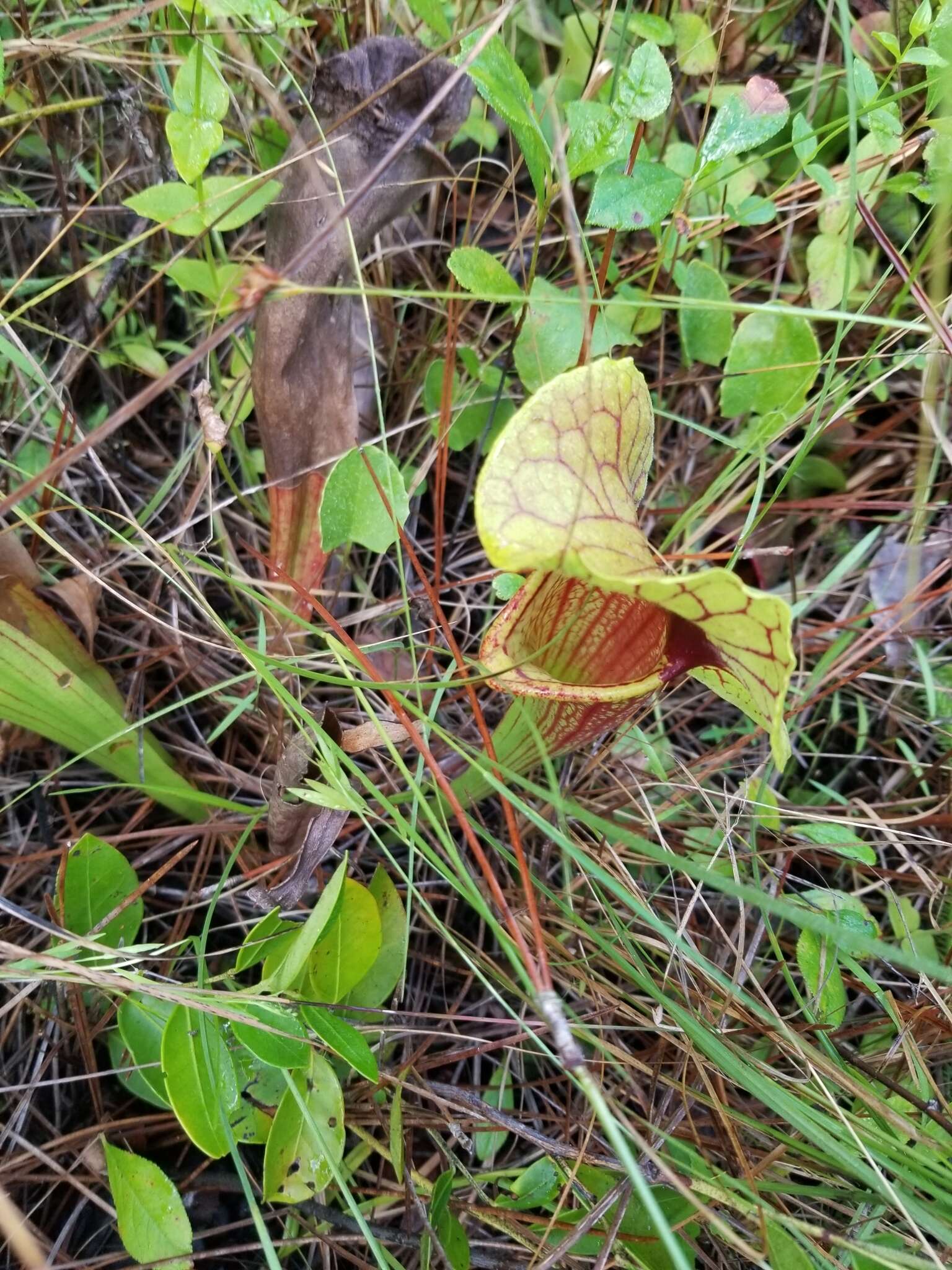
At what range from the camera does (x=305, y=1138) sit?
3.28 feet

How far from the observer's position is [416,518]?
60.4 inches

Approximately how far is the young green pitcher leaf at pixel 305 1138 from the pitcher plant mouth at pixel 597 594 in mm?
484

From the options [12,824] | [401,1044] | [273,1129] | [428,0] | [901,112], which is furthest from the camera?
[901,112]

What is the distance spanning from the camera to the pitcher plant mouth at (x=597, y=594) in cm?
71

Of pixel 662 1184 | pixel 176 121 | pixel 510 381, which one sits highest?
pixel 176 121

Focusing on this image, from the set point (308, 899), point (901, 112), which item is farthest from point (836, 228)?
point (308, 899)

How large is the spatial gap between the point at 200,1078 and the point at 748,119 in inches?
51.7

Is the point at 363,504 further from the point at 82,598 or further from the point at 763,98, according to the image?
the point at 763,98

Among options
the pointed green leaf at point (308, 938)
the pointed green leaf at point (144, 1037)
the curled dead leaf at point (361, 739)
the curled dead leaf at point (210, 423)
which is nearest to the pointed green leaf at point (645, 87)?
the curled dead leaf at point (210, 423)

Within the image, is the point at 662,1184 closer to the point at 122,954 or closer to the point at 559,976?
the point at 559,976

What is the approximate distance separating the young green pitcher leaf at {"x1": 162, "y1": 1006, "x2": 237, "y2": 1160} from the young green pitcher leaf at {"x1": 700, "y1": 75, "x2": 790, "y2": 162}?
48.0 inches

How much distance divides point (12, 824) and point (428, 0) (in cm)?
128

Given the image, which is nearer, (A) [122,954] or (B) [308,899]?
(A) [122,954]

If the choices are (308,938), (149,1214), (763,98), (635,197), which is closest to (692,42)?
(763,98)
